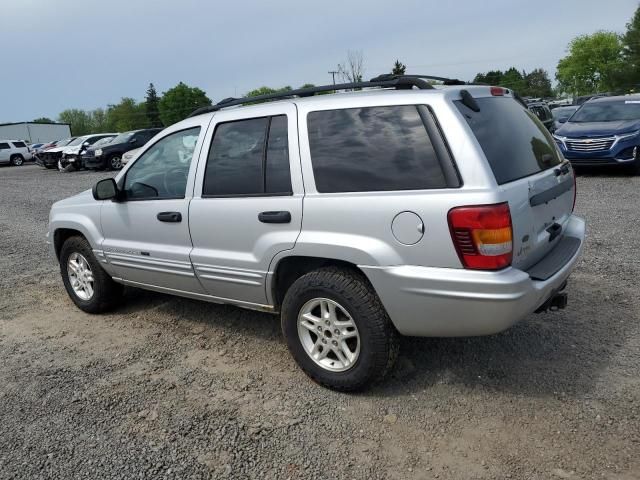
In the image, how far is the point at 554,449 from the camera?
268 cm

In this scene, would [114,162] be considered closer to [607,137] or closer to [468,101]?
[607,137]

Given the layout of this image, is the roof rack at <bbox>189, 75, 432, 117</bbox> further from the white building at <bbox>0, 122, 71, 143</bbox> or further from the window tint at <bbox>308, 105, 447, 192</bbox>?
the white building at <bbox>0, 122, 71, 143</bbox>

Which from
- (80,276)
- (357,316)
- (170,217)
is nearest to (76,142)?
(80,276)

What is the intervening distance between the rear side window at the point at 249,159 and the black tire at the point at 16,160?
122 feet

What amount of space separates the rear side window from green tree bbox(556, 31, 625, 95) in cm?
9276

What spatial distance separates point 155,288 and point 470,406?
103 inches

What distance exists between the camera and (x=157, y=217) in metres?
4.05

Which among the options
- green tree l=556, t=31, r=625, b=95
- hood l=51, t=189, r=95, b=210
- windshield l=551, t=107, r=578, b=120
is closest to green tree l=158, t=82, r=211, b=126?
green tree l=556, t=31, r=625, b=95

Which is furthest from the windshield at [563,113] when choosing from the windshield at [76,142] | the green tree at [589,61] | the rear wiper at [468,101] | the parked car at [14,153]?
the green tree at [589,61]

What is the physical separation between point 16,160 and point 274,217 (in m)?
38.0

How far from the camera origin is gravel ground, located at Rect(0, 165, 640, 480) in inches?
106

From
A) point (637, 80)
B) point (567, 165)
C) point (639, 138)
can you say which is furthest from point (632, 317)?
point (637, 80)

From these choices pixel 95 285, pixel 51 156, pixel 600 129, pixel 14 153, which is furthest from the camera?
pixel 14 153

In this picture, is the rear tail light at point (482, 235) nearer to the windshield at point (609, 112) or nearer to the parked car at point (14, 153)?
the windshield at point (609, 112)
